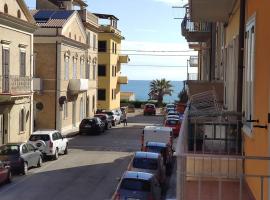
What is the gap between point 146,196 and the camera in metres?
17.4

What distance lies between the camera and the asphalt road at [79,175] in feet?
69.3

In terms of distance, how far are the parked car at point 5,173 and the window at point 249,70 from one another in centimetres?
1557

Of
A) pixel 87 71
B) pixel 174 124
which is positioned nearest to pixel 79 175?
pixel 174 124

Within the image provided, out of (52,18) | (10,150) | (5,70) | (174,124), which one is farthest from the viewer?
(52,18)

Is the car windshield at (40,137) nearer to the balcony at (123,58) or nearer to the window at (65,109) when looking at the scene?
the window at (65,109)

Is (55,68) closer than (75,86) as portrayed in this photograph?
Yes

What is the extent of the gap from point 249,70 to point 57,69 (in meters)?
37.3

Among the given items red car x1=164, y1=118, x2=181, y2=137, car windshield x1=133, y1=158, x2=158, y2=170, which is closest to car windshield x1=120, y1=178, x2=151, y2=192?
car windshield x1=133, y1=158, x2=158, y2=170

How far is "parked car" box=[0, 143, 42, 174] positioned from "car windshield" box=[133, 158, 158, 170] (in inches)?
233

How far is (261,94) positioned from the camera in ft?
22.0

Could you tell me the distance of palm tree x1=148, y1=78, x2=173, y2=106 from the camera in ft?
303

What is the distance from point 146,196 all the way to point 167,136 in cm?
1232

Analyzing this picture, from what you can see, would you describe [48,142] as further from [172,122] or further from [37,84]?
[172,122]

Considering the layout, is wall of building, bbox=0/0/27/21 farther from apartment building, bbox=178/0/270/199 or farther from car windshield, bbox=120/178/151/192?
apartment building, bbox=178/0/270/199
